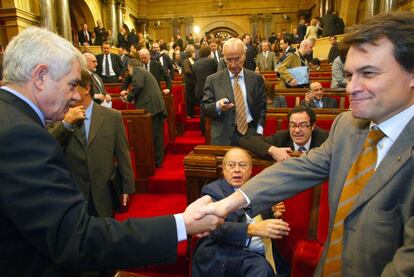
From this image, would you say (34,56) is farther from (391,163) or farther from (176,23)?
(176,23)

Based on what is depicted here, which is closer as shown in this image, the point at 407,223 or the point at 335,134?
the point at 407,223

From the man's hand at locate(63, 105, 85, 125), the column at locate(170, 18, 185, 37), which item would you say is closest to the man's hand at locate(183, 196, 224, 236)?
the man's hand at locate(63, 105, 85, 125)

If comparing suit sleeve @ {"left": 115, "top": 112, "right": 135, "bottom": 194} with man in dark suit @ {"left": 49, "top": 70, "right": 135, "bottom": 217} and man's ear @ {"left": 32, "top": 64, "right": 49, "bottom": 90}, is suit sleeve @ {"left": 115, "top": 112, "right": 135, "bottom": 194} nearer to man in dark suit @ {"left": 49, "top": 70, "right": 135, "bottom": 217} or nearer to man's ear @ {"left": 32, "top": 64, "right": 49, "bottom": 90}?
man in dark suit @ {"left": 49, "top": 70, "right": 135, "bottom": 217}

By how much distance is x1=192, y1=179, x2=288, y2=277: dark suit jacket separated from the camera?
1850mm

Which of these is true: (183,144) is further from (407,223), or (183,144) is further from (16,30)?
(16,30)

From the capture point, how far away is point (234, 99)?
306 centimetres

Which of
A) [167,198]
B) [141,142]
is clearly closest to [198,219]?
[167,198]

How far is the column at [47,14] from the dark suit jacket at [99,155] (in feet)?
25.7

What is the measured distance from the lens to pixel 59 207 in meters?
0.99

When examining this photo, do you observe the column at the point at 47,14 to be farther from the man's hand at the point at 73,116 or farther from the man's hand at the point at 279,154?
the man's hand at the point at 279,154

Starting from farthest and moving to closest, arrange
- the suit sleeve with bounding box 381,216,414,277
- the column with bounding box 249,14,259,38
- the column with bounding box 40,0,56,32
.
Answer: the column with bounding box 249,14,259,38 → the column with bounding box 40,0,56,32 → the suit sleeve with bounding box 381,216,414,277

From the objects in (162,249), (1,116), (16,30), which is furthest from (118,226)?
(16,30)

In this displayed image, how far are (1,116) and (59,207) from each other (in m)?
0.35

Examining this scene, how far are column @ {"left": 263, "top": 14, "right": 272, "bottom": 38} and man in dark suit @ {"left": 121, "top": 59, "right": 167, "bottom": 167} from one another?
52.2 ft
